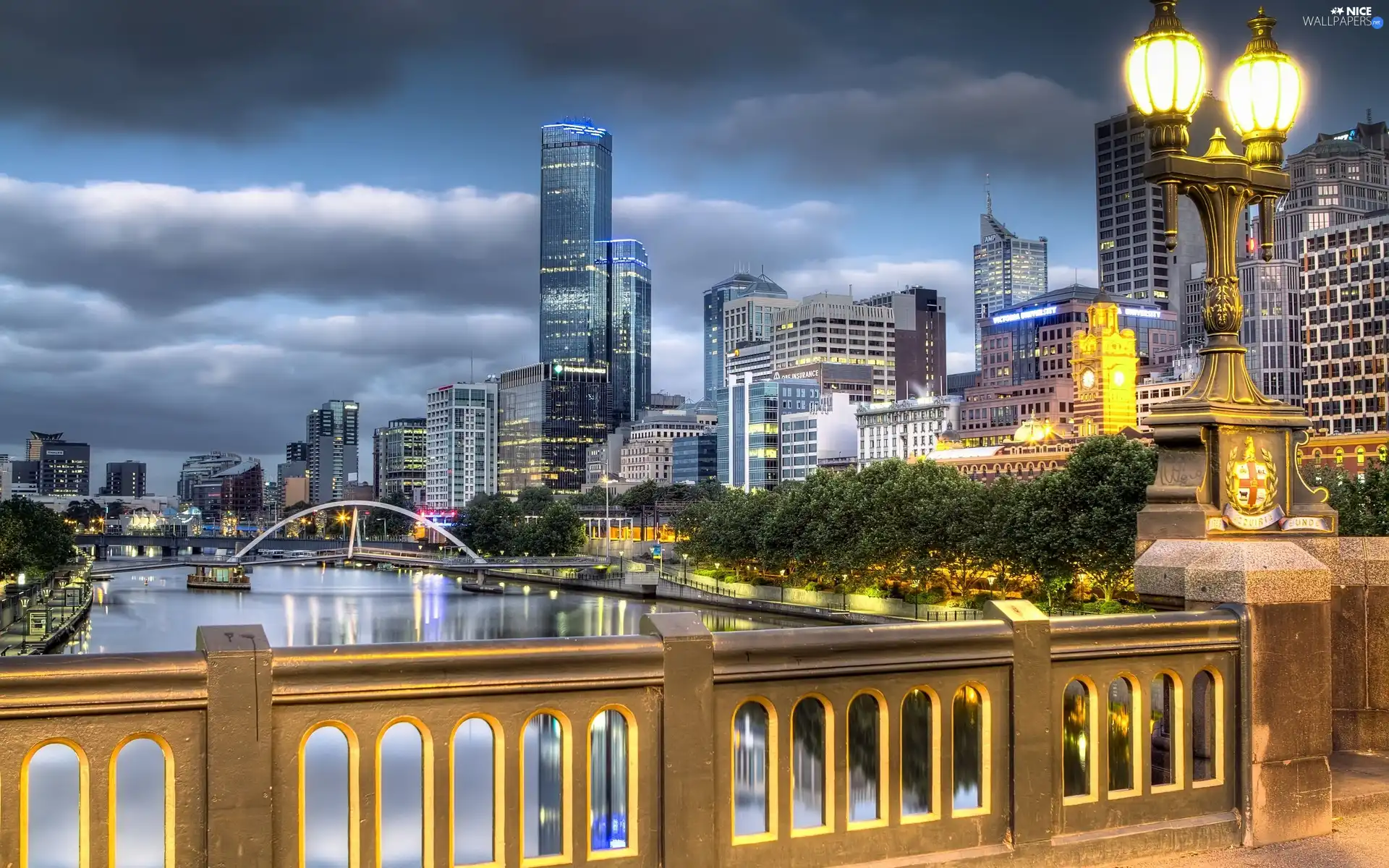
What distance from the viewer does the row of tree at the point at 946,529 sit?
214ft

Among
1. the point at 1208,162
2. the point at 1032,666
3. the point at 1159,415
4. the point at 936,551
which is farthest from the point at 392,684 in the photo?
the point at 936,551

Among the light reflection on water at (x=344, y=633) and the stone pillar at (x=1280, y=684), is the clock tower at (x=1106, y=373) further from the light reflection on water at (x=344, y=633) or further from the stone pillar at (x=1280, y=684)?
the stone pillar at (x=1280, y=684)

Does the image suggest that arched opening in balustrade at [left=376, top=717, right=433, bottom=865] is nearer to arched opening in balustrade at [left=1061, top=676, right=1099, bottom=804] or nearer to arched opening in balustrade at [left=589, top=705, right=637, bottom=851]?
arched opening in balustrade at [left=589, top=705, right=637, bottom=851]

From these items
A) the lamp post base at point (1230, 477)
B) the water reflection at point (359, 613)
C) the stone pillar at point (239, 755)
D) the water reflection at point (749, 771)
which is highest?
the lamp post base at point (1230, 477)

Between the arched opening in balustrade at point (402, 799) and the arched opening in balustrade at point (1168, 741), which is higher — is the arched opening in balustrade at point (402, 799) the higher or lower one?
the lower one

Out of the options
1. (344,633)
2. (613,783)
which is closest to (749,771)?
(613,783)

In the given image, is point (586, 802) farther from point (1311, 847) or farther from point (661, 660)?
point (1311, 847)

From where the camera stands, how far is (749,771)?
142 ft

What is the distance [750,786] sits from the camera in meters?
39.2

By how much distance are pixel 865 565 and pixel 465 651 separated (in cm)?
8171

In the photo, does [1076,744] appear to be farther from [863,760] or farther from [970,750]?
[863,760]

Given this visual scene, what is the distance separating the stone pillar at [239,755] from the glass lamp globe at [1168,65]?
314 inches

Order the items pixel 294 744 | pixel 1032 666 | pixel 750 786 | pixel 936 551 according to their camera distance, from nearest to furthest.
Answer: pixel 294 744 → pixel 1032 666 → pixel 750 786 → pixel 936 551

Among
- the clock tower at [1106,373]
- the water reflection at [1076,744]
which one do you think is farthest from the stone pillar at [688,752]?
the clock tower at [1106,373]
